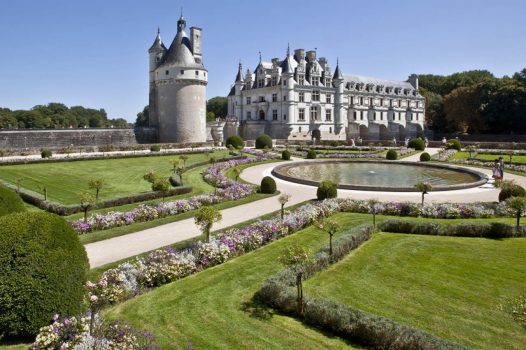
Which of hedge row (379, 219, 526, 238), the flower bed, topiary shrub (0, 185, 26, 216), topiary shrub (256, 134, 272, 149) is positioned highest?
topiary shrub (256, 134, 272, 149)

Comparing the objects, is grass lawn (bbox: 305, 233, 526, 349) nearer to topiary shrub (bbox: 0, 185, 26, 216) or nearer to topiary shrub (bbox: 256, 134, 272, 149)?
topiary shrub (bbox: 0, 185, 26, 216)

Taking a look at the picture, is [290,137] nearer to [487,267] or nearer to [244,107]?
[244,107]

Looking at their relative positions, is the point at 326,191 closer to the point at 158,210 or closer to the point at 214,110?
the point at 158,210

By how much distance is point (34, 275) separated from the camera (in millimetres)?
6246

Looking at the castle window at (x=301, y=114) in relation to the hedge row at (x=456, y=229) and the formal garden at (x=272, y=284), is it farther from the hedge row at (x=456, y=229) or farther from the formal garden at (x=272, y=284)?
the hedge row at (x=456, y=229)

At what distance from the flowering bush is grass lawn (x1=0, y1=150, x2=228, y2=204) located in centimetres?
1198

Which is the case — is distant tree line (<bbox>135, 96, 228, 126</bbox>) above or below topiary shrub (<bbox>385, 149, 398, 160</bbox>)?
above

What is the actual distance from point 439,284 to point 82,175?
72.0 feet

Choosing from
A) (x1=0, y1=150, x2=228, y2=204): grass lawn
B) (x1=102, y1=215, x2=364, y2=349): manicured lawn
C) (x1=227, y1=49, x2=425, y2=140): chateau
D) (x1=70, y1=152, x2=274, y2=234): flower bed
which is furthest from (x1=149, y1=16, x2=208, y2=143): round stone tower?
(x1=102, y1=215, x2=364, y2=349): manicured lawn

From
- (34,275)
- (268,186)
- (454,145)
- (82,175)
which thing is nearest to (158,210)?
(268,186)

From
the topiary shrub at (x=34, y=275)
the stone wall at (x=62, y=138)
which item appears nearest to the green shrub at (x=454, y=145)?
the stone wall at (x=62, y=138)

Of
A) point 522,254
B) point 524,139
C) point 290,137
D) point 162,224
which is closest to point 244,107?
point 290,137

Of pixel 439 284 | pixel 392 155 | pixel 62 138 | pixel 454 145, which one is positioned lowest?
pixel 439 284

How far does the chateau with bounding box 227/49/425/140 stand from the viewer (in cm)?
5888
